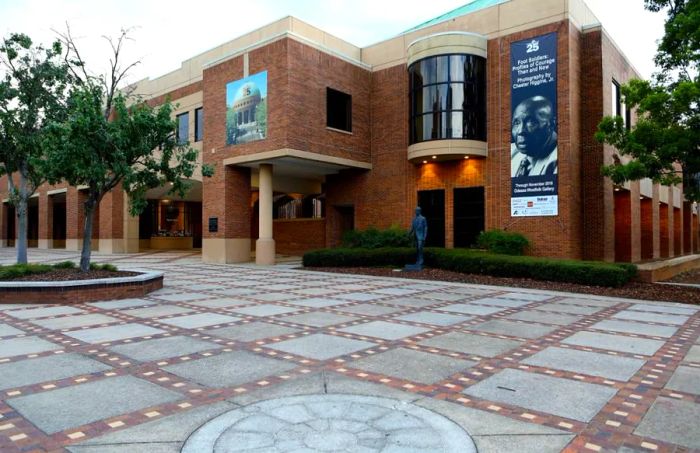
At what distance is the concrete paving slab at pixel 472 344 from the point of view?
652 cm

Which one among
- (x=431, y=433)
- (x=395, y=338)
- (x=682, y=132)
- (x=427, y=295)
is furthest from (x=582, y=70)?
(x=431, y=433)

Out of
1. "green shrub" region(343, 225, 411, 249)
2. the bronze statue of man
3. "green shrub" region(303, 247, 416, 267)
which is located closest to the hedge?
"green shrub" region(303, 247, 416, 267)

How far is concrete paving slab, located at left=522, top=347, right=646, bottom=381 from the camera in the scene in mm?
5562

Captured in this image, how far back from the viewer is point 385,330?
7.82 metres

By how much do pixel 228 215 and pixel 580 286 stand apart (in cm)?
1617

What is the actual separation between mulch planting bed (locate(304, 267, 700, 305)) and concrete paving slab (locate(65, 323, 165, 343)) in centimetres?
1036

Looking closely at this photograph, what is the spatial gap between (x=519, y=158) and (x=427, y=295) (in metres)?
10.4

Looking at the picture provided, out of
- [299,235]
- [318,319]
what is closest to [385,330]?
[318,319]

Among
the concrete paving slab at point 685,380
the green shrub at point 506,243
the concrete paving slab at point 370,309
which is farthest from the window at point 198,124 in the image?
the concrete paving slab at point 685,380

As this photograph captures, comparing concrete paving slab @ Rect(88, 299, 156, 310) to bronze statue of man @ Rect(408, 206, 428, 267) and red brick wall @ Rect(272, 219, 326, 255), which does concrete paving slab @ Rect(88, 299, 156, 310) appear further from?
red brick wall @ Rect(272, 219, 326, 255)

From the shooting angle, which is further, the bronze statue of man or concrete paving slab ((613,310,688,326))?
the bronze statue of man

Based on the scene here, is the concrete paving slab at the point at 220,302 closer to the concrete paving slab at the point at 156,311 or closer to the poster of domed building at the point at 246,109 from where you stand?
the concrete paving slab at the point at 156,311

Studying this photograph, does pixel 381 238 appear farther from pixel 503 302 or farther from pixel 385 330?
pixel 385 330

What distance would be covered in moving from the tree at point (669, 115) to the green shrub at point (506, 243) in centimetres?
532
